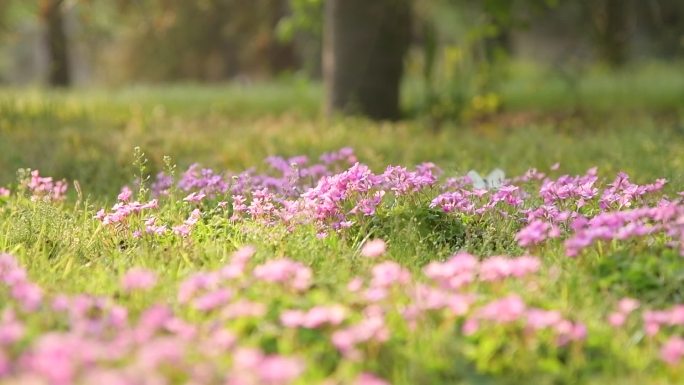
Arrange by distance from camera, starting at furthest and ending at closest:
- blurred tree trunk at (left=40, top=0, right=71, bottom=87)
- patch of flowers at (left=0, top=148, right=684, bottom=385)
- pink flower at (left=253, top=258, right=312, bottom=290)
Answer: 1. blurred tree trunk at (left=40, top=0, right=71, bottom=87)
2. pink flower at (left=253, top=258, right=312, bottom=290)
3. patch of flowers at (left=0, top=148, right=684, bottom=385)

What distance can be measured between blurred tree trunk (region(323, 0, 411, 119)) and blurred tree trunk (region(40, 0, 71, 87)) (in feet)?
23.7

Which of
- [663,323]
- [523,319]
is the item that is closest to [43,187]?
[523,319]

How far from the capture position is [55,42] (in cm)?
1686

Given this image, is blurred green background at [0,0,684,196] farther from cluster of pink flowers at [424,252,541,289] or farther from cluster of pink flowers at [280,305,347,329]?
cluster of pink flowers at [280,305,347,329]

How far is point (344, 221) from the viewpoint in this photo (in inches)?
171

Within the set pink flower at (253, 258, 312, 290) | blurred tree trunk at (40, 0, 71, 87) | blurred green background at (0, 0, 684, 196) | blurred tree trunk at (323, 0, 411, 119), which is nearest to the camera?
pink flower at (253, 258, 312, 290)

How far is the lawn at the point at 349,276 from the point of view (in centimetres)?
269

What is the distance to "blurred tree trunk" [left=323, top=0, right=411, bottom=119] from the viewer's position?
10266 mm

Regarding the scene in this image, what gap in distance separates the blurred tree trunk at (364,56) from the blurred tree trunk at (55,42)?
23.7 ft

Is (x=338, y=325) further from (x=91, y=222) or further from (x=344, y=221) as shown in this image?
(x=91, y=222)

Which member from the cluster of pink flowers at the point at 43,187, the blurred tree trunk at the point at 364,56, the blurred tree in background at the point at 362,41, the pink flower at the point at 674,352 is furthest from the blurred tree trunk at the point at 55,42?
the pink flower at the point at 674,352

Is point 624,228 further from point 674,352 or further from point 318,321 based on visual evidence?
point 318,321

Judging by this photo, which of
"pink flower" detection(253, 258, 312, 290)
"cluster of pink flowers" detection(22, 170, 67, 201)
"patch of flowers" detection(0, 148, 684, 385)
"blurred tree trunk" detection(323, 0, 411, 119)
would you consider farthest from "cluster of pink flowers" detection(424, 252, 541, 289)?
"blurred tree trunk" detection(323, 0, 411, 119)

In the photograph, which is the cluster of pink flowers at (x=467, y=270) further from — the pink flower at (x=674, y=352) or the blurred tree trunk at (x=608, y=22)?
the blurred tree trunk at (x=608, y=22)
